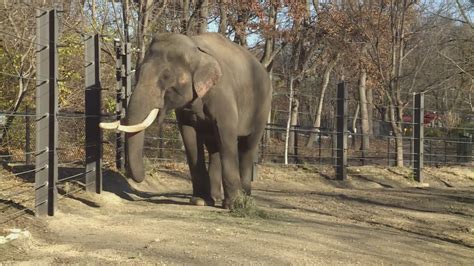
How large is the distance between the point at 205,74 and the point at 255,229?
2.13 m

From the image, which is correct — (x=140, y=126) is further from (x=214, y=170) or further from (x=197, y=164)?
(x=214, y=170)

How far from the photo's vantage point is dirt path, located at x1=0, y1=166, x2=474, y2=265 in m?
5.59

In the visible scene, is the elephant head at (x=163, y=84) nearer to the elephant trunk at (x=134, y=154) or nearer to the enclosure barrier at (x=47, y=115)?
the elephant trunk at (x=134, y=154)

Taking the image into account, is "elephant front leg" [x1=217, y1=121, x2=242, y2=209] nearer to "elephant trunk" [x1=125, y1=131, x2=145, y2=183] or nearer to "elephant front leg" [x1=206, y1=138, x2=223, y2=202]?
"elephant front leg" [x1=206, y1=138, x2=223, y2=202]

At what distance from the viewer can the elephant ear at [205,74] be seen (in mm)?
7781

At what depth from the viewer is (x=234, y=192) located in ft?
27.1

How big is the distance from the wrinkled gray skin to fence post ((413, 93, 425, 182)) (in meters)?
6.25

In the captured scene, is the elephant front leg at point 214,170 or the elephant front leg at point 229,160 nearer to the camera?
the elephant front leg at point 229,160

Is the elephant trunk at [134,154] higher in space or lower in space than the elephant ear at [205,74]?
lower

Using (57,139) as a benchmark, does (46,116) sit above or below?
above

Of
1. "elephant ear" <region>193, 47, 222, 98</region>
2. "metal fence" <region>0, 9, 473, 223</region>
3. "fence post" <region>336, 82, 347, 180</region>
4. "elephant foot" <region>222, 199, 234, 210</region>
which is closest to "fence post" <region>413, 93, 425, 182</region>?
"metal fence" <region>0, 9, 473, 223</region>

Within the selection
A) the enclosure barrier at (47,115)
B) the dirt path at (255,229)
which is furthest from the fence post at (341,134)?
the enclosure barrier at (47,115)

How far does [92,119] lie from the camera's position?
357 inches

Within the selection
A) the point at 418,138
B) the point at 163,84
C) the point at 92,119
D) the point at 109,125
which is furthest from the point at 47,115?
the point at 418,138
